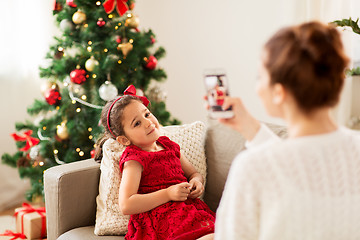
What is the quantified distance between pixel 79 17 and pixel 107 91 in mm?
458

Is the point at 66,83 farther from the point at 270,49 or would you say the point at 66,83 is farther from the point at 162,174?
the point at 270,49

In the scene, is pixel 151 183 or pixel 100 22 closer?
pixel 151 183

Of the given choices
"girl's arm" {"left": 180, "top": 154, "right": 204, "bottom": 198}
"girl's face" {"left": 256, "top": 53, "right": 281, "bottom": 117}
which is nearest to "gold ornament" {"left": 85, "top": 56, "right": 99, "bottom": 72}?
"girl's arm" {"left": 180, "top": 154, "right": 204, "bottom": 198}

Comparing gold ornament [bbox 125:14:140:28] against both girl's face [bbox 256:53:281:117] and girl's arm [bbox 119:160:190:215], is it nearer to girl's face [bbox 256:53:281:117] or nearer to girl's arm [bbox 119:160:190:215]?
girl's arm [bbox 119:160:190:215]

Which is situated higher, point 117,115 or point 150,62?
point 150,62

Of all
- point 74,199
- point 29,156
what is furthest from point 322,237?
point 29,156

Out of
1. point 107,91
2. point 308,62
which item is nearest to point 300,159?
point 308,62

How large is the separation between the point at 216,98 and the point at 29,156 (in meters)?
1.98

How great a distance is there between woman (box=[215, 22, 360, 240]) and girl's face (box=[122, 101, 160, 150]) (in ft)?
2.55

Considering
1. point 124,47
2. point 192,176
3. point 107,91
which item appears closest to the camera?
point 192,176

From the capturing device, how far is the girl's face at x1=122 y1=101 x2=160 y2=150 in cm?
173

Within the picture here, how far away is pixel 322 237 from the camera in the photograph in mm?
989

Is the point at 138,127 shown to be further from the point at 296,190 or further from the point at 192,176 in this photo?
the point at 296,190

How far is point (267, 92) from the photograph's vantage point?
0.95 metres
